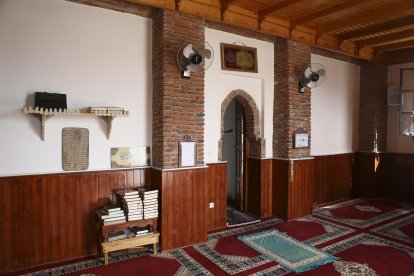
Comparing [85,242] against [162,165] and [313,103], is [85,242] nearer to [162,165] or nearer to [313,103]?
[162,165]

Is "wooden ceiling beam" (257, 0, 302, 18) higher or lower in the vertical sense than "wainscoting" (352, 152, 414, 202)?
higher

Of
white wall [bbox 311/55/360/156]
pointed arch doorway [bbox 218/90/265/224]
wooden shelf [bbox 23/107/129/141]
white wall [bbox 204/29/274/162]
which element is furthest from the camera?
white wall [bbox 311/55/360/156]

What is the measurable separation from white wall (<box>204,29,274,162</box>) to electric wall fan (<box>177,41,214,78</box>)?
2.29ft

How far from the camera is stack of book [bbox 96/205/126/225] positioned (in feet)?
12.1

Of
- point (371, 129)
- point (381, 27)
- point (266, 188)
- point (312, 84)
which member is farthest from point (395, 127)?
point (266, 188)

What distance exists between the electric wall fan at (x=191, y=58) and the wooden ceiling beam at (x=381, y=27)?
11.9 ft

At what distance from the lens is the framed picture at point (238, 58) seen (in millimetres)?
5075

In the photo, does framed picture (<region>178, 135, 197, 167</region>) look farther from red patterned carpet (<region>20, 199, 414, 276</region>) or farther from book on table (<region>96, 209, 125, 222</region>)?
red patterned carpet (<region>20, 199, 414, 276</region>)

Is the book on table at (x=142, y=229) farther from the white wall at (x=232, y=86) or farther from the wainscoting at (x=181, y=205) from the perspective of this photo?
the white wall at (x=232, y=86)

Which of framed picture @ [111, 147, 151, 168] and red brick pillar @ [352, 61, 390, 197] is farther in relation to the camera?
red brick pillar @ [352, 61, 390, 197]

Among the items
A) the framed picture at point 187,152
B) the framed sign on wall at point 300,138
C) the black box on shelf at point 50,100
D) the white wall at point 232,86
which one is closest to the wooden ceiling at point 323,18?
the white wall at point 232,86

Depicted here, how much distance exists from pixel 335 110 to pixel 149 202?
5210 millimetres

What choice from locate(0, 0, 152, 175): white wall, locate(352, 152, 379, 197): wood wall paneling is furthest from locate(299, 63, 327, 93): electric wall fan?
locate(352, 152, 379, 197): wood wall paneling

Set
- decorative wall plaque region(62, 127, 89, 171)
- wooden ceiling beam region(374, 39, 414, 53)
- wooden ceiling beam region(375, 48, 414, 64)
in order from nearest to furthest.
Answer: decorative wall plaque region(62, 127, 89, 171), wooden ceiling beam region(374, 39, 414, 53), wooden ceiling beam region(375, 48, 414, 64)
